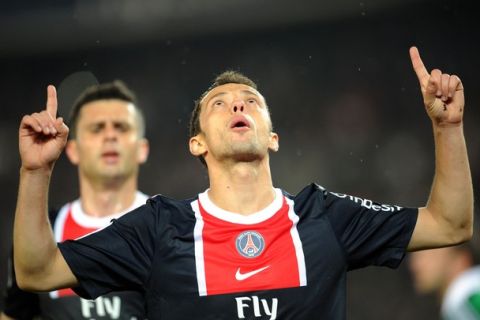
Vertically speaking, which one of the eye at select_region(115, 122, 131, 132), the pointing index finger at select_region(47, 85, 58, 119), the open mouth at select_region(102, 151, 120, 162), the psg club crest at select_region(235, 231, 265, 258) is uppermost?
the eye at select_region(115, 122, 131, 132)

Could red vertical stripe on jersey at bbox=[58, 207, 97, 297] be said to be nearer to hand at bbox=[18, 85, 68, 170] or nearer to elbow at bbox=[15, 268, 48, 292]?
elbow at bbox=[15, 268, 48, 292]

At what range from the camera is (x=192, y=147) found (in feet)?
12.8

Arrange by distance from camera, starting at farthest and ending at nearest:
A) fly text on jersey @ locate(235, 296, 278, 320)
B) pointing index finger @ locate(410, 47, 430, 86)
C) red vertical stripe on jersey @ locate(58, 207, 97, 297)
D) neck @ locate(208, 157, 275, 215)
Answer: red vertical stripe on jersey @ locate(58, 207, 97, 297) < neck @ locate(208, 157, 275, 215) < pointing index finger @ locate(410, 47, 430, 86) < fly text on jersey @ locate(235, 296, 278, 320)

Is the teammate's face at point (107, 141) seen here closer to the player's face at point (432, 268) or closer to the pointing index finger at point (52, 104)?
the pointing index finger at point (52, 104)

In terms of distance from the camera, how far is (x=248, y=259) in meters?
3.39

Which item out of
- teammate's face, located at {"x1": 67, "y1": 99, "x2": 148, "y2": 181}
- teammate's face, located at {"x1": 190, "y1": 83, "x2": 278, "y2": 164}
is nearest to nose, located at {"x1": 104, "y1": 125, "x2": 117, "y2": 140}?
Answer: teammate's face, located at {"x1": 67, "y1": 99, "x2": 148, "y2": 181}

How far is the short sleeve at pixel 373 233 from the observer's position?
3455mm

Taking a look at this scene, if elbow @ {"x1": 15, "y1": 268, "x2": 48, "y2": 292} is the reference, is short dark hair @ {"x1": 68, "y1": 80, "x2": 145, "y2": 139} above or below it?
above

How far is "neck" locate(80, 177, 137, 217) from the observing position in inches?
200

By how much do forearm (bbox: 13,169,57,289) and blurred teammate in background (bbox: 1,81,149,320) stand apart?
141 cm

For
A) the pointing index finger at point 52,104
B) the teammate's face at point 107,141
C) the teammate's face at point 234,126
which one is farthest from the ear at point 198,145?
the teammate's face at point 107,141

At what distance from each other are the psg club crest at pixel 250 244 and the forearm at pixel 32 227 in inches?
29.7

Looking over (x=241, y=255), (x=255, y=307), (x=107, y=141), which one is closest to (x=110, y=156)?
(x=107, y=141)

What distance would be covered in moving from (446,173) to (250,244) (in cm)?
83
